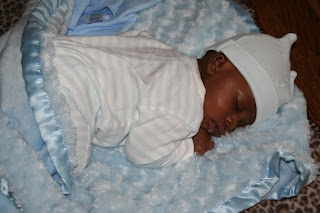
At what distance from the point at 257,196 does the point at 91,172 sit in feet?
1.52

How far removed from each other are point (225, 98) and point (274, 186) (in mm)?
299

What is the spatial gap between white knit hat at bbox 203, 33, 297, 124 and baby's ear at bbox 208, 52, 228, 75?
1 centimetres

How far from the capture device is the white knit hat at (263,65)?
112 centimetres

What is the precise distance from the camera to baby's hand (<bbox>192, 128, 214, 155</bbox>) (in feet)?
3.95

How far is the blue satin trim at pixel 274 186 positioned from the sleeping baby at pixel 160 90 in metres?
0.14

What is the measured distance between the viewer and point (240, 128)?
1288 mm

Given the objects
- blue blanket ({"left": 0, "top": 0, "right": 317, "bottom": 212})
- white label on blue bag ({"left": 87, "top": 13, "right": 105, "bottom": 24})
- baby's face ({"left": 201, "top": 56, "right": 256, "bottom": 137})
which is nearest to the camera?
blue blanket ({"left": 0, "top": 0, "right": 317, "bottom": 212})

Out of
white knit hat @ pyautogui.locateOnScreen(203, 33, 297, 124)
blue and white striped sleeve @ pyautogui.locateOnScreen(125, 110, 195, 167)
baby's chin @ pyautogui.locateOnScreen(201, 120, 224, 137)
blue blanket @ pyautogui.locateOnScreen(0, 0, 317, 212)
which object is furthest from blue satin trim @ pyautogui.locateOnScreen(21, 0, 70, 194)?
white knit hat @ pyautogui.locateOnScreen(203, 33, 297, 124)

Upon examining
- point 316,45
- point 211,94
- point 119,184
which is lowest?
point 119,184

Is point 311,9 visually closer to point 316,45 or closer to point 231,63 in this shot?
point 316,45

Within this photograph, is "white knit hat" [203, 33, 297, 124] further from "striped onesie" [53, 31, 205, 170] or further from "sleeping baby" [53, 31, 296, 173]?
"striped onesie" [53, 31, 205, 170]

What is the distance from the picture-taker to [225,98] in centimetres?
111

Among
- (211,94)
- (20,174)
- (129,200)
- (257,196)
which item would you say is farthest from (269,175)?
(20,174)

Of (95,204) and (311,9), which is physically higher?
(311,9)
